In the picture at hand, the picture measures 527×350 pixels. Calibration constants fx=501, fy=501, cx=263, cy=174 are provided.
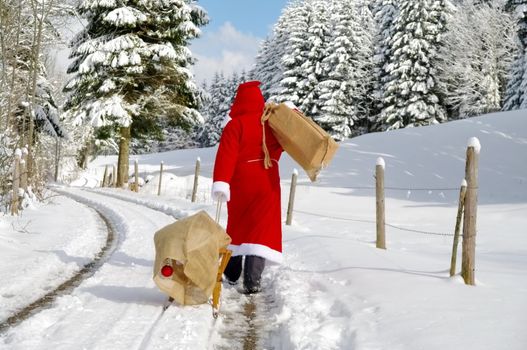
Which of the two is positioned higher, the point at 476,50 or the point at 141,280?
the point at 476,50

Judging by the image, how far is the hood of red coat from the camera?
16.1 feet

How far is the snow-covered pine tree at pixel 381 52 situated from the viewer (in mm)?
36594

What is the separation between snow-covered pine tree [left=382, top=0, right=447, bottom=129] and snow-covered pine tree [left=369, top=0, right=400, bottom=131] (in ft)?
5.13

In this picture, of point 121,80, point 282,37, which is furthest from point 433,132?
point 282,37

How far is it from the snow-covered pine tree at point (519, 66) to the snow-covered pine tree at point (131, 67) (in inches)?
627

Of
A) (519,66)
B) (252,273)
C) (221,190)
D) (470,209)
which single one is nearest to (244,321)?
(252,273)

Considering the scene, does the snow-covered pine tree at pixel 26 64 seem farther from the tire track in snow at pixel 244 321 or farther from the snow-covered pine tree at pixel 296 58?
the snow-covered pine tree at pixel 296 58

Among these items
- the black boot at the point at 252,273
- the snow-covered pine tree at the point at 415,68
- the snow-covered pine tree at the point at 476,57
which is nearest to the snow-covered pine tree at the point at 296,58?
the snow-covered pine tree at the point at 415,68

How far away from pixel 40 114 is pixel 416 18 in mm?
26688

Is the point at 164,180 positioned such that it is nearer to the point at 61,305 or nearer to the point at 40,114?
the point at 40,114

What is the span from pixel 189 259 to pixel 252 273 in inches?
40.2

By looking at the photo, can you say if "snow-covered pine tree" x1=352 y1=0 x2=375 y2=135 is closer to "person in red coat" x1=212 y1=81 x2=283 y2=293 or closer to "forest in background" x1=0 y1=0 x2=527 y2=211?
"forest in background" x1=0 y1=0 x2=527 y2=211

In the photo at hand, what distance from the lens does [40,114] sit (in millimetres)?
15414

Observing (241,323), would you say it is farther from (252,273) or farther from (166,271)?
(252,273)
